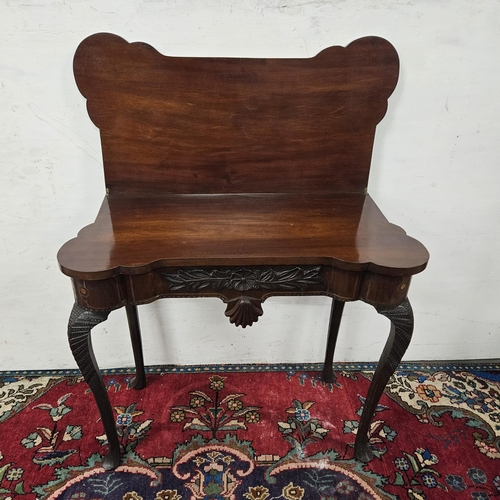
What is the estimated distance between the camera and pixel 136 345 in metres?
1.78

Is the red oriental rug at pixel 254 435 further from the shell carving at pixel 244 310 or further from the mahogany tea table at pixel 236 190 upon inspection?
the shell carving at pixel 244 310

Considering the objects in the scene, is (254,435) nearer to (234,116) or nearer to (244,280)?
(244,280)

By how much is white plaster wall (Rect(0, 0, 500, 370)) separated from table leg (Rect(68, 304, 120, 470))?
468mm

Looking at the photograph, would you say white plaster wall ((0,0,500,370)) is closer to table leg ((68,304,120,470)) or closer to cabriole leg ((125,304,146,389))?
cabriole leg ((125,304,146,389))

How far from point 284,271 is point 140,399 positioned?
100 cm

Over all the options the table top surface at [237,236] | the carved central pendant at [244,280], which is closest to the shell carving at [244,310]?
the carved central pendant at [244,280]

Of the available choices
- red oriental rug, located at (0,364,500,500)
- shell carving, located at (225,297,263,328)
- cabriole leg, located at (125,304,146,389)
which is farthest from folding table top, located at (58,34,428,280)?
red oriental rug, located at (0,364,500,500)

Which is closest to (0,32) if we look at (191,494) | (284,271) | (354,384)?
(284,271)

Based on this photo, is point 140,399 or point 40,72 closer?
point 40,72

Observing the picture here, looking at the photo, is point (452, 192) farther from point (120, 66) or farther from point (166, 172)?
point (120, 66)

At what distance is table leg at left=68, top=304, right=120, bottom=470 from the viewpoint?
3.97 ft

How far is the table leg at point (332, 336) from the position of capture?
1767mm

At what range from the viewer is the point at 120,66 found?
4.33ft

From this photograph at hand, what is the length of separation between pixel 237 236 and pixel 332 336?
2.64ft
